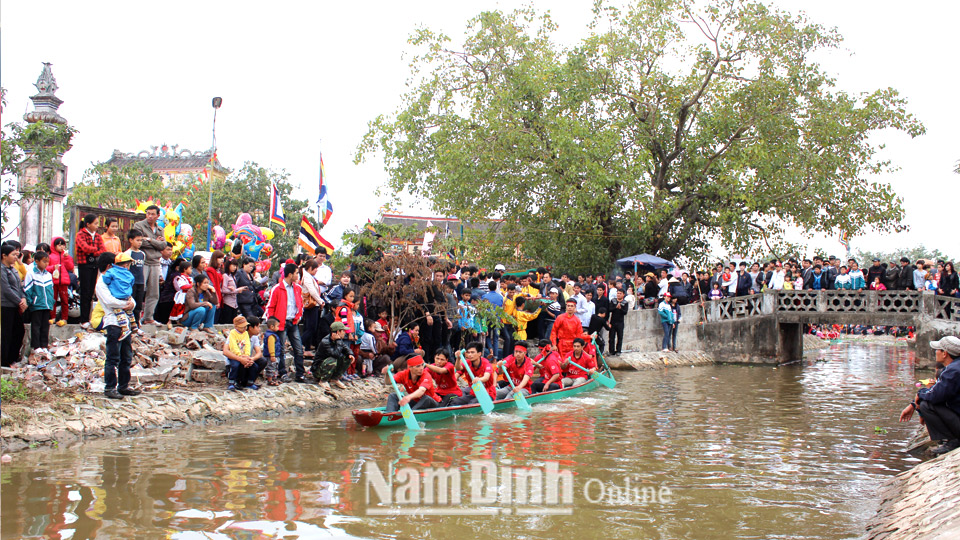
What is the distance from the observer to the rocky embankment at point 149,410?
940cm

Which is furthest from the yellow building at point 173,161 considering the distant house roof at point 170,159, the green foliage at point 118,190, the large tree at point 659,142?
the large tree at point 659,142

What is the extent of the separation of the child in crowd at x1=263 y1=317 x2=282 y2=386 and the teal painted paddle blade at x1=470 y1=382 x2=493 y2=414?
318 centimetres

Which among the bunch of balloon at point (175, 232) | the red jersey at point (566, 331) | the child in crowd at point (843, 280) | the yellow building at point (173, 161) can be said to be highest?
the yellow building at point (173, 161)

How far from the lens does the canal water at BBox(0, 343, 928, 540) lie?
6910 millimetres

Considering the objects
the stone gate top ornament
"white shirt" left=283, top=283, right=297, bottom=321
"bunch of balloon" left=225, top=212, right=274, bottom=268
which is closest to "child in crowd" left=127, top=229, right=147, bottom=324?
"white shirt" left=283, top=283, right=297, bottom=321

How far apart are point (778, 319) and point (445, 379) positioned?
48.6 ft

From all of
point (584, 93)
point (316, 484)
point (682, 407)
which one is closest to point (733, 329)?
point (584, 93)

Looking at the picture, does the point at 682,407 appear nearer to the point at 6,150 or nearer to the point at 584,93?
the point at 6,150

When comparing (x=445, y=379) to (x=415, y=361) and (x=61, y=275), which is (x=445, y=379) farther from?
(x=61, y=275)

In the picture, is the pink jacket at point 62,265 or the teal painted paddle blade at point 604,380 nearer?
the pink jacket at point 62,265

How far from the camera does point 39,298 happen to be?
11.2 meters

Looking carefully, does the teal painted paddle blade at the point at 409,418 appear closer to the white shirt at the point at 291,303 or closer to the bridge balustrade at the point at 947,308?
the white shirt at the point at 291,303

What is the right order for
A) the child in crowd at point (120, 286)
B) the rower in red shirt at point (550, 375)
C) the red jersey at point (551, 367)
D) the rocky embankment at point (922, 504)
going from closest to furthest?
the rocky embankment at point (922, 504)
the child in crowd at point (120, 286)
the rower in red shirt at point (550, 375)
the red jersey at point (551, 367)

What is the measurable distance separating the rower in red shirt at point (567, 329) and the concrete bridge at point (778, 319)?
7302mm
